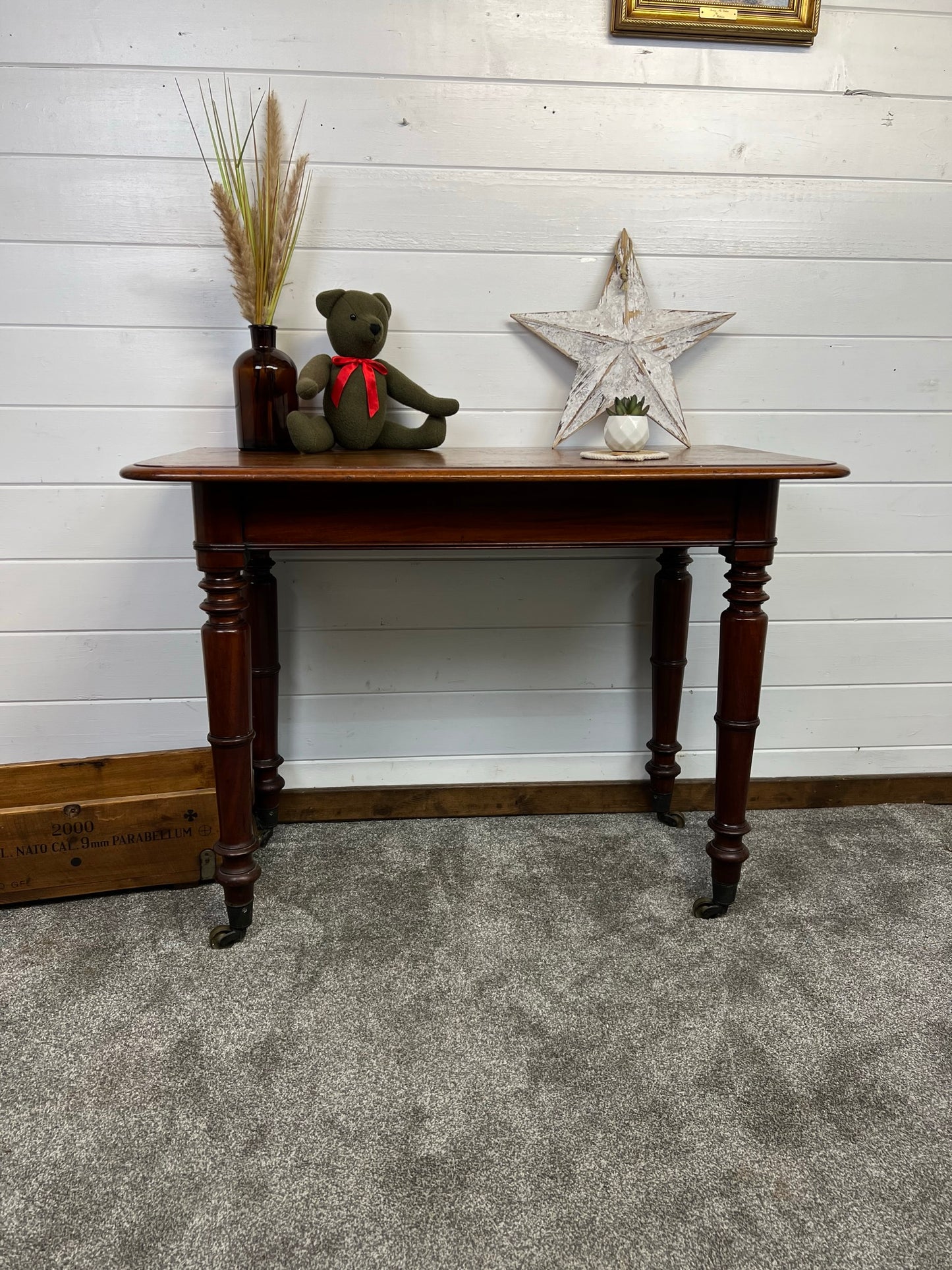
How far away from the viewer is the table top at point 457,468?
1.03 meters

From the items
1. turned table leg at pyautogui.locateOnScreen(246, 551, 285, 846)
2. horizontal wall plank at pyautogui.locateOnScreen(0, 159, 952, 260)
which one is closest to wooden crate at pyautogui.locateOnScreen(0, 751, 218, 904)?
turned table leg at pyautogui.locateOnScreen(246, 551, 285, 846)

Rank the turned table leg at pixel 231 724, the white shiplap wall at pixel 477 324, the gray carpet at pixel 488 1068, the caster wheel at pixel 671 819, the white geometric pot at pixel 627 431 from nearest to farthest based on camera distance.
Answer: the gray carpet at pixel 488 1068 → the turned table leg at pixel 231 724 → the white geometric pot at pixel 627 431 → the white shiplap wall at pixel 477 324 → the caster wheel at pixel 671 819

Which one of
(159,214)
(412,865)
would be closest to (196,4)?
(159,214)

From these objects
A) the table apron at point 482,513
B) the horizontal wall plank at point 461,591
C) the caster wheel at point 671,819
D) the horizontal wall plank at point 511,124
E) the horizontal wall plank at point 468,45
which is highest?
the horizontal wall plank at point 468,45

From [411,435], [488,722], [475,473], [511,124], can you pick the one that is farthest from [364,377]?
[488,722]

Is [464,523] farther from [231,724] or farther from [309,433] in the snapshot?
[231,724]

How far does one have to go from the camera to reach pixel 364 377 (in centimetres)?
133

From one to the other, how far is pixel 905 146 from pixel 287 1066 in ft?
6.02

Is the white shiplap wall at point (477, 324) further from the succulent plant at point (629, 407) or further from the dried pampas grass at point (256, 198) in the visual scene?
the succulent plant at point (629, 407)

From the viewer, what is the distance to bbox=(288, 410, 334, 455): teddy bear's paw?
47.6 inches

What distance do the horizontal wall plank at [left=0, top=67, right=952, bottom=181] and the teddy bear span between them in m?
0.30

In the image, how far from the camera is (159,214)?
1.40m

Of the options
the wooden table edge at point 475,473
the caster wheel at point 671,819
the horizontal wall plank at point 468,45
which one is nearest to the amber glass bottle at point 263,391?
the wooden table edge at point 475,473

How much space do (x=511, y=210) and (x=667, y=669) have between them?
0.90m
